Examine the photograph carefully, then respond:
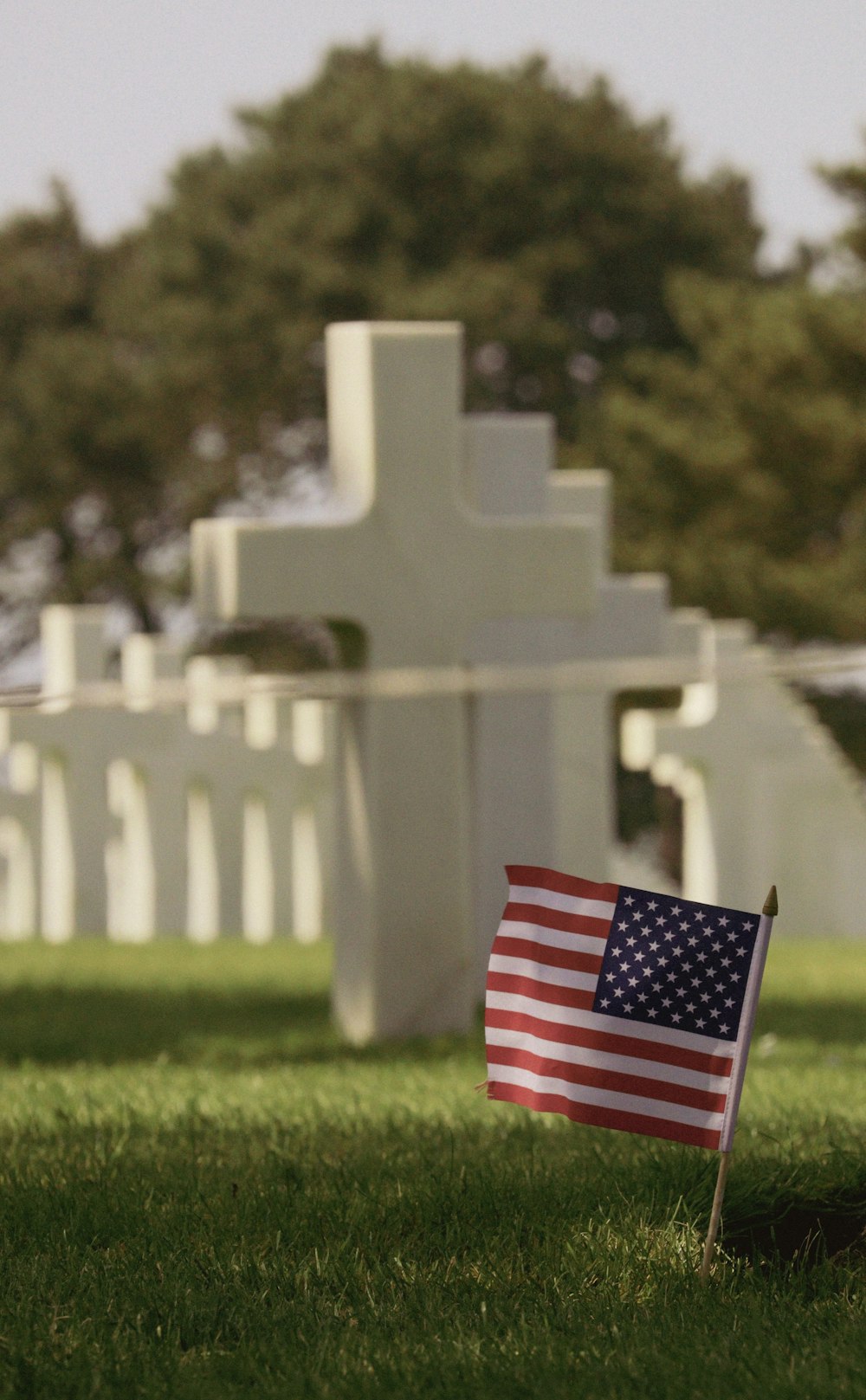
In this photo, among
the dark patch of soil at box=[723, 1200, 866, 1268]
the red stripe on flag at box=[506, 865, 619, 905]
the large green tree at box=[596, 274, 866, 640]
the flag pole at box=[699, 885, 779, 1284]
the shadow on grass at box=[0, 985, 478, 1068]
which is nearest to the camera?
the flag pole at box=[699, 885, 779, 1284]

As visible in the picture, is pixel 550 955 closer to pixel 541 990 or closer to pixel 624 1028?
pixel 541 990

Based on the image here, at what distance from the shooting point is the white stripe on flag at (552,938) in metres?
5.08

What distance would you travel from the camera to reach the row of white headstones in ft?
33.1

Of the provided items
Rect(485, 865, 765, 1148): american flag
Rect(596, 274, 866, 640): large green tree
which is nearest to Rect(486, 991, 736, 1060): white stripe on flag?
Rect(485, 865, 765, 1148): american flag

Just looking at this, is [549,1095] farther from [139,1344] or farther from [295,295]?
[295,295]

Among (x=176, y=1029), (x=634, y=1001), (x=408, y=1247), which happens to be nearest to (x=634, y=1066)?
(x=634, y=1001)

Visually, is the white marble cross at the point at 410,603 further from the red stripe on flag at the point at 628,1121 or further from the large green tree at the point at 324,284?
the large green tree at the point at 324,284

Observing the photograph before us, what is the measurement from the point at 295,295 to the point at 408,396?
25.8m

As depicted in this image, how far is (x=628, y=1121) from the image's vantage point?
5.05 m

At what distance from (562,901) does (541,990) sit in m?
0.20

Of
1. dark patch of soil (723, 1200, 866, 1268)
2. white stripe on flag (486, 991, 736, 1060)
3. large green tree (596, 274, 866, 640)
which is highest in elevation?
large green tree (596, 274, 866, 640)

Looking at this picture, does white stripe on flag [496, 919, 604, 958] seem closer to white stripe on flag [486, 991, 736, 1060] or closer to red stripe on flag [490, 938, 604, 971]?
red stripe on flag [490, 938, 604, 971]

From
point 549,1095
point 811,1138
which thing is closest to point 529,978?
point 549,1095

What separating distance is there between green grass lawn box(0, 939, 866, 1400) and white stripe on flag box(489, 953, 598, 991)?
63 cm
